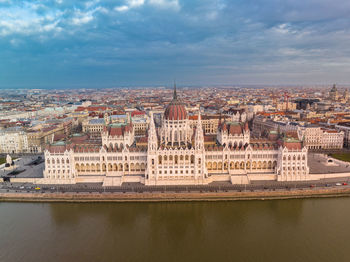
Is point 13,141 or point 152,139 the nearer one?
point 152,139

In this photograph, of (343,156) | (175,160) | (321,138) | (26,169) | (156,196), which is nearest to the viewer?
(156,196)

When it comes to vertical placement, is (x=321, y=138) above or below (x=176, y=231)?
above

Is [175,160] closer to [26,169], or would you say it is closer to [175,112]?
[175,112]

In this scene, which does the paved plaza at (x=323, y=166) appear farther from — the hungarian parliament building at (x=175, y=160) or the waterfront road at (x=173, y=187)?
the hungarian parliament building at (x=175, y=160)

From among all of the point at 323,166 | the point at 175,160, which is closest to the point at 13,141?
the point at 175,160

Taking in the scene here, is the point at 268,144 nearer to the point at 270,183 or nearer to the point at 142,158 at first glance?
the point at 270,183

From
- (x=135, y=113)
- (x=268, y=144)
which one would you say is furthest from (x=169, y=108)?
(x=135, y=113)

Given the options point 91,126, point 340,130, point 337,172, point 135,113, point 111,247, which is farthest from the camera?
point 135,113

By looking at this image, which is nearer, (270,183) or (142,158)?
(270,183)
